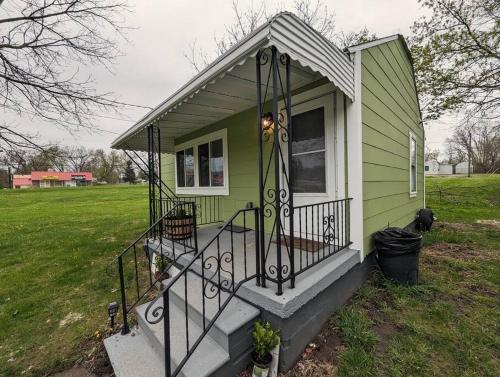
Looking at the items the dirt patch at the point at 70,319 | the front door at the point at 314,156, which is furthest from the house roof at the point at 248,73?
the dirt patch at the point at 70,319

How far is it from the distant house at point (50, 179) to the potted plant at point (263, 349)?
67.5 metres

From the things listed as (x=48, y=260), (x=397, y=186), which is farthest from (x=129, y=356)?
(x=397, y=186)

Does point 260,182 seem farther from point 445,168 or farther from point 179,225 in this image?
point 445,168

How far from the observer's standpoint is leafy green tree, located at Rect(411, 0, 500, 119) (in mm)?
8172

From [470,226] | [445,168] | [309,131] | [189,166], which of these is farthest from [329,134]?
[445,168]

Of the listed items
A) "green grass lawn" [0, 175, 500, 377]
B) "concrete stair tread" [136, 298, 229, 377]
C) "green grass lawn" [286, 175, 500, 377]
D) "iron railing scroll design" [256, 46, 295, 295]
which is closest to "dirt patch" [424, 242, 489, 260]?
"green grass lawn" [0, 175, 500, 377]

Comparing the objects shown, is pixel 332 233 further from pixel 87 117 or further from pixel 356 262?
pixel 87 117

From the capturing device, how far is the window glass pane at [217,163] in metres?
5.34

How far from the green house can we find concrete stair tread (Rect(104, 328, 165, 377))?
0.01 meters

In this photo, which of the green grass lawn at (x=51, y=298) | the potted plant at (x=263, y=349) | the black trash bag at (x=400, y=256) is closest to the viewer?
the potted plant at (x=263, y=349)

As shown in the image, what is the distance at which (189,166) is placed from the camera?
6.46 metres

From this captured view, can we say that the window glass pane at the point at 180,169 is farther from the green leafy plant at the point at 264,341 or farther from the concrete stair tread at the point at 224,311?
the green leafy plant at the point at 264,341

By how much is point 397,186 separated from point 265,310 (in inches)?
155

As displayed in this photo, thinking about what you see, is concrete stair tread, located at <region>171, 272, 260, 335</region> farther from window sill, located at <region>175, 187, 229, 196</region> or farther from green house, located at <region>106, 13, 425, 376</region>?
window sill, located at <region>175, 187, 229, 196</region>
